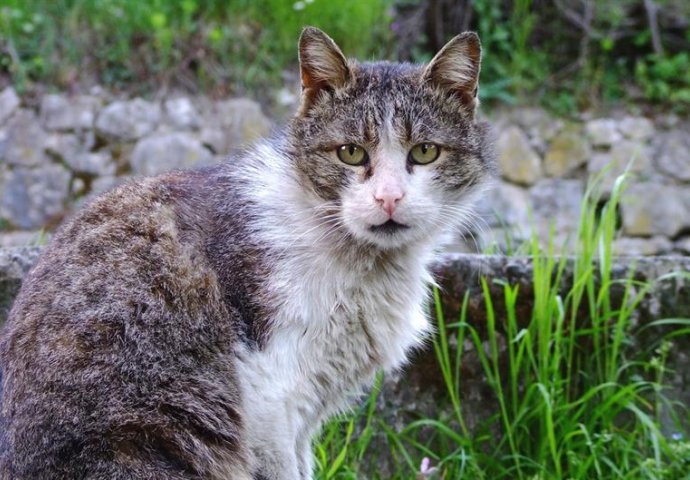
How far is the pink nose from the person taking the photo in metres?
2.23

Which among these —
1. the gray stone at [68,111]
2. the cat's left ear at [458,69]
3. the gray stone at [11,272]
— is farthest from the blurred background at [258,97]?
the cat's left ear at [458,69]

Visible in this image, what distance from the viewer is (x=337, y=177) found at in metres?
2.36

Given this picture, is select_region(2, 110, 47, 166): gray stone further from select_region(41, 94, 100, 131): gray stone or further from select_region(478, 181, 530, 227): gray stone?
select_region(478, 181, 530, 227): gray stone

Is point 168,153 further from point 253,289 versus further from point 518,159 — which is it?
point 253,289

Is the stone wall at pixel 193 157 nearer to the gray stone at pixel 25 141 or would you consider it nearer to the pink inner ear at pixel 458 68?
the gray stone at pixel 25 141

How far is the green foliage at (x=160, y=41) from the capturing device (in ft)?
21.2

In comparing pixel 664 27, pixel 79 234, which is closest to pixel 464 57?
pixel 79 234

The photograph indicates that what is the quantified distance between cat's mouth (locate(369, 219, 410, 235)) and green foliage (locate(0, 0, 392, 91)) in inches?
172

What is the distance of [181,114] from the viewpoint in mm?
6516

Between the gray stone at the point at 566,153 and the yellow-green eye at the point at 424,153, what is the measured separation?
14.8ft

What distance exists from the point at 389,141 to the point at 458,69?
0.34 m

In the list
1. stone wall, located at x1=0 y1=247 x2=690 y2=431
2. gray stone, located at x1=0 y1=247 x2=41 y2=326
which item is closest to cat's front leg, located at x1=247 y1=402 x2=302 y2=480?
stone wall, located at x1=0 y1=247 x2=690 y2=431

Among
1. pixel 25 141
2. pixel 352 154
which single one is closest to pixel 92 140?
pixel 25 141

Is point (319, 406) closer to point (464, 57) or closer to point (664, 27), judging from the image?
point (464, 57)
